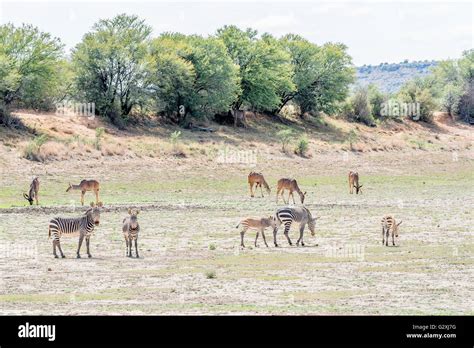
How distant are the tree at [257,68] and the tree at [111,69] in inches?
399

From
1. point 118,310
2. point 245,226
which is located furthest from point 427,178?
point 118,310

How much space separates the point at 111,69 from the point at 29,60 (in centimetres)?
733

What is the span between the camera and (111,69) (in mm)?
65812

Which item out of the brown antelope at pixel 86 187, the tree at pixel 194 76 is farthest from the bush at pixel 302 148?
the brown antelope at pixel 86 187

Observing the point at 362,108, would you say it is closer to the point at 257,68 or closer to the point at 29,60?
the point at 257,68

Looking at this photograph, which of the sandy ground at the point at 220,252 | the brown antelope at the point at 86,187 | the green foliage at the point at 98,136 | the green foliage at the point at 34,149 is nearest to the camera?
the sandy ground at the point at 220,252

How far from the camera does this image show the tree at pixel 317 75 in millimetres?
82938

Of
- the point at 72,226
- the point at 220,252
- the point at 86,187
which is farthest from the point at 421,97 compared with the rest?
the point at 72,226

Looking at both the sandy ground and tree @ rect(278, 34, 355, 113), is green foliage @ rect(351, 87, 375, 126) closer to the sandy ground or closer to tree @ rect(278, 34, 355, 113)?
tree @ rect(278, 34, 355, 113)

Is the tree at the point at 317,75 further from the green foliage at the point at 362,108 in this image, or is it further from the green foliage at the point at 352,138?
the green foliage at the point at 352,138

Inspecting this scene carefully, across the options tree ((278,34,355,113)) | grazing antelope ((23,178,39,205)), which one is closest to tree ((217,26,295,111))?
tree ((278,34,355,113))

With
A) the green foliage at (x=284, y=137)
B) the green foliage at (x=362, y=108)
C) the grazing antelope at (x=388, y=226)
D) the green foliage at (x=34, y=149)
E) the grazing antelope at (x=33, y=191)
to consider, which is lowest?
the grazing antelope at (x=388, y=226)

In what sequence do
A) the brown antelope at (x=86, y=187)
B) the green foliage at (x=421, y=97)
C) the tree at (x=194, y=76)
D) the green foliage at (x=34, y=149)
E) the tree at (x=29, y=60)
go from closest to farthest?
the brown antelope at (x=86, y=187)
the green foliage at (x=34, y=149)
the tree at (x=29, y=60)
the tree at (x=194, y=76)
the green foliage at (x=421, y=97)

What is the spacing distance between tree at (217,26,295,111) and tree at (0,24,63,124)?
1760cm
